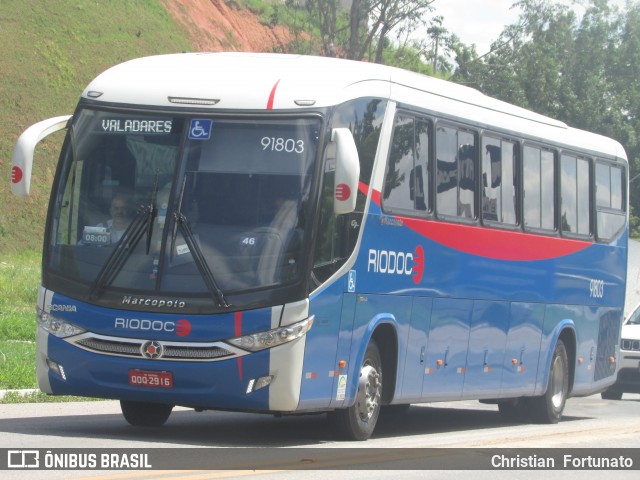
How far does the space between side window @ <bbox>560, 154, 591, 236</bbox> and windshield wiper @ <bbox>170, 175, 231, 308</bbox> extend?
7.82 m

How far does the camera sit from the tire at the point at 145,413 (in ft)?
41.8

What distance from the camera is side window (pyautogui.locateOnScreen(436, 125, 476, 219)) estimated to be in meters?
14.0

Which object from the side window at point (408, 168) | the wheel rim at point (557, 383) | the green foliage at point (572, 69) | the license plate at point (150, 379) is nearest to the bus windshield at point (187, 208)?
the license plate at point (150, 379)

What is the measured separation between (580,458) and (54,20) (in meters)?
51.1

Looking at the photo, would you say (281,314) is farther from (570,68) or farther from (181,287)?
(570,68)

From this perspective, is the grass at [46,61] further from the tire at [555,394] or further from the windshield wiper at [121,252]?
the windshield wiper at [121,252]

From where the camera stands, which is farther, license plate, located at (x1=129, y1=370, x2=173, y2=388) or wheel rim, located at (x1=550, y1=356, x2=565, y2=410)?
wheel rim, located at (x1=550, y1=356, x2=565, y2=410)

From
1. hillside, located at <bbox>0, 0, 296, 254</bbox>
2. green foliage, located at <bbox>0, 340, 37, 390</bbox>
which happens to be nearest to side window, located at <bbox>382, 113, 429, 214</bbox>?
green foliage, located at <bbox>0, 340, 37, 390</bbox>

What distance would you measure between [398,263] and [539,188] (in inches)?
178

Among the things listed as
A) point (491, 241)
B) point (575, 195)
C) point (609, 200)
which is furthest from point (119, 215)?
point (609, 200)

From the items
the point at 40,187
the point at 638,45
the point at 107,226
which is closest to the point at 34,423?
the point at 107,226

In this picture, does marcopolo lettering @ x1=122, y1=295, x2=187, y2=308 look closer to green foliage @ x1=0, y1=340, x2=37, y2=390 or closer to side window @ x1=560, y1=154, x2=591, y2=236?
green foliage @ x1=0, y1=340, x2=37, y2=390

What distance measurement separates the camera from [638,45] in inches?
2530

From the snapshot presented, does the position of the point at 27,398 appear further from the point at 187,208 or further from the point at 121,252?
the point at 187,208
